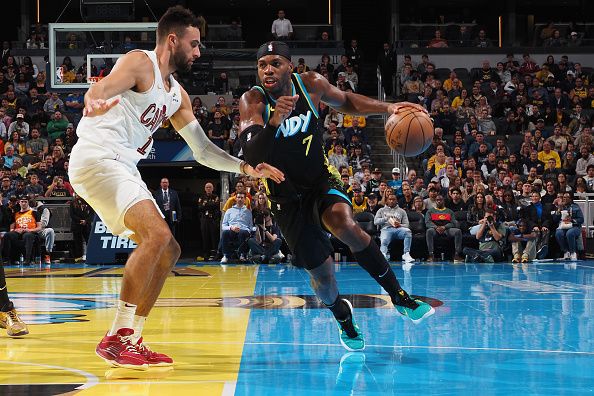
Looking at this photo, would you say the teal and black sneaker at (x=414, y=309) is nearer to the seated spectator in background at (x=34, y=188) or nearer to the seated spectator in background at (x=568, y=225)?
the seated spectator in background at (x=568, y=225)

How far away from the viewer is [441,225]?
15.8 meters

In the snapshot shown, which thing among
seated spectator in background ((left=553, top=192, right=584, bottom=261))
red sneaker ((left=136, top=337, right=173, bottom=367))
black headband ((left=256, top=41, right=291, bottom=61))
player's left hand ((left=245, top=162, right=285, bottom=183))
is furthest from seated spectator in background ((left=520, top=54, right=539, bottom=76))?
red sneaker ((left=136, top=337, right=173, bottom=367))

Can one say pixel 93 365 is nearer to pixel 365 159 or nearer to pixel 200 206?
pixel 200 206

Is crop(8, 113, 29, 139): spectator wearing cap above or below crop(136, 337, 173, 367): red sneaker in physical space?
above

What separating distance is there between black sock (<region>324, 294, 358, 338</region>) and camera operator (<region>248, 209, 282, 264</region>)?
9732 mm

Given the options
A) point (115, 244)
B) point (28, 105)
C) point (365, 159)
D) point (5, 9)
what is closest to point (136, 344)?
point (115, 244)

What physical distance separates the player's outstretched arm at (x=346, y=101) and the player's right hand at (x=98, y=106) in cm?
168

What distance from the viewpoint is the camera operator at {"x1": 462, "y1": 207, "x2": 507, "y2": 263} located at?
15383 millimetres

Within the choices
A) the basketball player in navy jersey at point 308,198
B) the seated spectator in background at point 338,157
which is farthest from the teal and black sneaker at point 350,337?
the seated spectator in background at point 338,157

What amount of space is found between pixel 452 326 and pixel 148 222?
2.86m

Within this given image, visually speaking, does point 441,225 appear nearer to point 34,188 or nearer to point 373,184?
point 373,184

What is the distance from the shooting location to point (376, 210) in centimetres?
1605

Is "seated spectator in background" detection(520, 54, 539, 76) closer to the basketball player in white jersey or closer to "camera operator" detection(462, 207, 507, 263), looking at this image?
"camera operator" detection(462, 207, 507, 263)

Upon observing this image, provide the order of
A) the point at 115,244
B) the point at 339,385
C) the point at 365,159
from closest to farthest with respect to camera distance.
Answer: the point at 339,385 → the point at 115,244 → the point at 365,159
